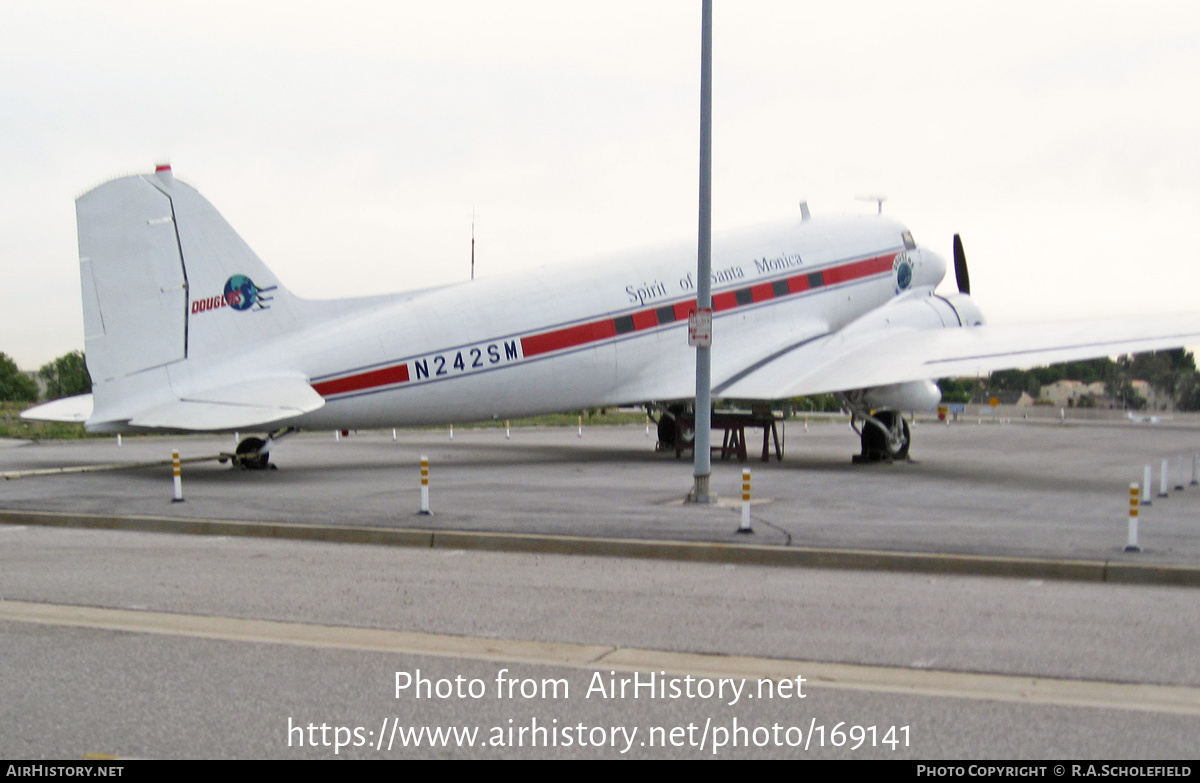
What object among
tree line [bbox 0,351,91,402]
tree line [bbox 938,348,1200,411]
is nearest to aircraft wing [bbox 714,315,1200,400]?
tree line [bbox 938,348,1200,411]

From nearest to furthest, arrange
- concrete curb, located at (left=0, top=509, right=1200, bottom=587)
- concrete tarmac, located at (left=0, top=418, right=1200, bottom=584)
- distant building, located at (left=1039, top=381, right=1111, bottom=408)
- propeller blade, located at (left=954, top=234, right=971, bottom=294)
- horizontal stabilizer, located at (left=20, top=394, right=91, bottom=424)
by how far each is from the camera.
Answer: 1. concrete curb, located at (left=0, top=509, right=1200, bottom=587)
2. concrete tarmac, located at (left=0, top=418, right=1200, bottom=584)
3. horizontal stabilizer, located at (left=20, top=394, right=91, bottom=424)
4. propeller blade, located at (left=954, top=234, right=971, bottom=294)
5. distant building, located at (left=1039, top=381, right=1111, bottom=408)

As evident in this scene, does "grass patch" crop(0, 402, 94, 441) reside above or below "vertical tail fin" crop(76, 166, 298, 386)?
below

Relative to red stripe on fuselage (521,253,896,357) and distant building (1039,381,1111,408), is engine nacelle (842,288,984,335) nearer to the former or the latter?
red stripe on fuselage (521,253,896,357)

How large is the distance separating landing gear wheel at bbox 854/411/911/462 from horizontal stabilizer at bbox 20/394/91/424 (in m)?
16.0

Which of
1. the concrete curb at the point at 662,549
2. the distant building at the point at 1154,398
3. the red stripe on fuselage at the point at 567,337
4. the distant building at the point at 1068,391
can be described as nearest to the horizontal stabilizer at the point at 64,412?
the concrete curb at the point at 662,549

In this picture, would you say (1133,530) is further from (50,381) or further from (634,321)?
(50,381)

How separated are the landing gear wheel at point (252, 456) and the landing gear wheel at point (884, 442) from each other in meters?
12.6

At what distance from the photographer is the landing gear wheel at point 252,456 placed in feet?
69.8

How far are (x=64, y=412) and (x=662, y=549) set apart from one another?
15.1m

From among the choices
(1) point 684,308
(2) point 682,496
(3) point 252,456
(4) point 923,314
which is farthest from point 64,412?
(4) point 923,314

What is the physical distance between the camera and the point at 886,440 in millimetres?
24109

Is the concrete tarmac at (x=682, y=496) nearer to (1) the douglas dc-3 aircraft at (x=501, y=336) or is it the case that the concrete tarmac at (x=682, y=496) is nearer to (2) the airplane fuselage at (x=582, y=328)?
(1) the douglas dc-3 aircraft at (x=501, y=336)

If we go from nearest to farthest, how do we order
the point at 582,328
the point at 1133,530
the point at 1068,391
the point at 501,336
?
1. the point at 1133,530
2. the point at 501,336
3. the point at 582,328
4. the point at 1068,391

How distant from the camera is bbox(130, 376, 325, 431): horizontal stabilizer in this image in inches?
714
